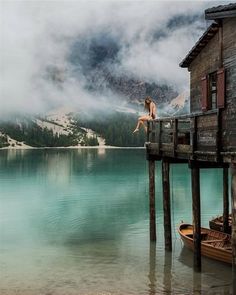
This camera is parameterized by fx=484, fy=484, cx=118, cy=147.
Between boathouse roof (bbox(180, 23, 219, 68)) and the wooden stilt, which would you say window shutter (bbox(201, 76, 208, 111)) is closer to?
boathouse roof (bbox(180, 23, 219, 68))

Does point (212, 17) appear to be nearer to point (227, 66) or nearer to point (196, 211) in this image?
point (227, 66)

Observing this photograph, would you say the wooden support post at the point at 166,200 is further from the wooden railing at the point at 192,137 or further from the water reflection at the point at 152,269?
the water reflection at the point at 152,269

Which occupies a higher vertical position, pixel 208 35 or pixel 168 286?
pixel 208 35

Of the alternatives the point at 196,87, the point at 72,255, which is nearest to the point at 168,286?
the point at 72,255

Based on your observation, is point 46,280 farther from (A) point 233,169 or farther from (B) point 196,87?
(B) point 196,87

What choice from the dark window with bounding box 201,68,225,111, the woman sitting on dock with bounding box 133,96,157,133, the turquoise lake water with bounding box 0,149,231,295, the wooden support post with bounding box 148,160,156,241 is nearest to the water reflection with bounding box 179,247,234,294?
the turquoise lake water with bounding box 0,149,231,295

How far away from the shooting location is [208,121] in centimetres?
1834

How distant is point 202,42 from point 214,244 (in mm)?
9243

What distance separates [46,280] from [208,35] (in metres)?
12.3

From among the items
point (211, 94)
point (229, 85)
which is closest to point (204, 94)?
point (211, 94)

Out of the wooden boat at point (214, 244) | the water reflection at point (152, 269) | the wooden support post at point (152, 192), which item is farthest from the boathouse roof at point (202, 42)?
the water reflection at point (152, 269)

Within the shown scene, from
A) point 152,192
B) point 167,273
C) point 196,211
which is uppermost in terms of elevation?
point 152,192

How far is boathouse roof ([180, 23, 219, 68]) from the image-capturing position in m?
19.6

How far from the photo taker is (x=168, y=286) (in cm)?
1923
